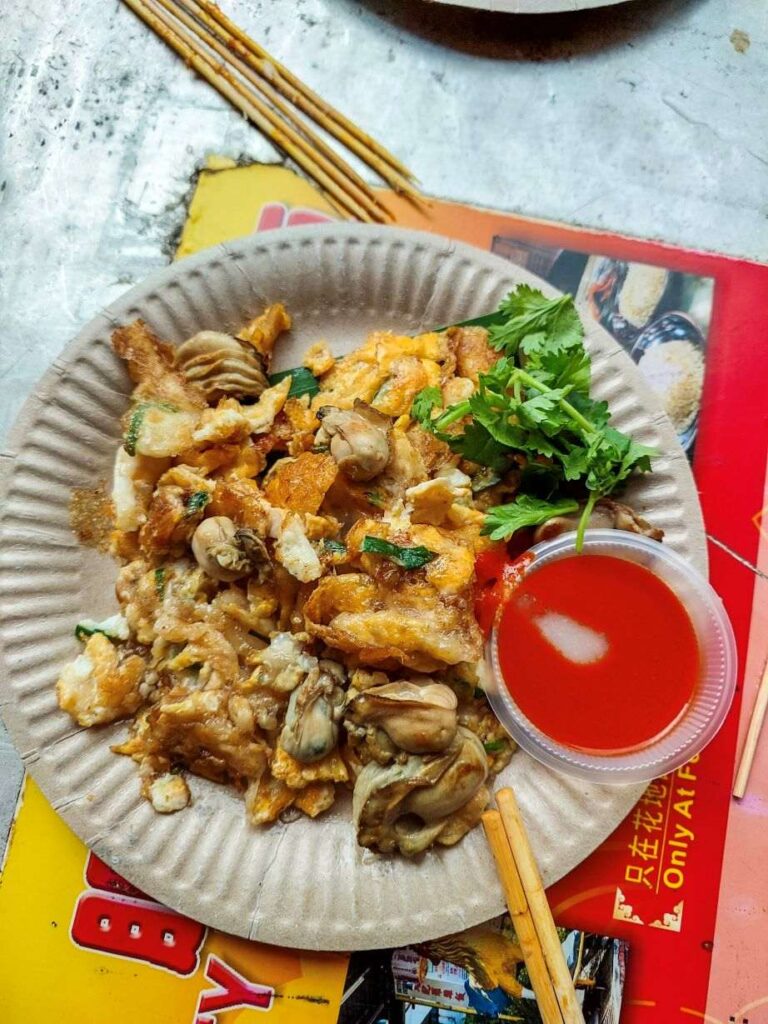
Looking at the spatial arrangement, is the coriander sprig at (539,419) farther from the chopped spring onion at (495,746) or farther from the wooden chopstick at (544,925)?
the wooden chopstick at (544,925)

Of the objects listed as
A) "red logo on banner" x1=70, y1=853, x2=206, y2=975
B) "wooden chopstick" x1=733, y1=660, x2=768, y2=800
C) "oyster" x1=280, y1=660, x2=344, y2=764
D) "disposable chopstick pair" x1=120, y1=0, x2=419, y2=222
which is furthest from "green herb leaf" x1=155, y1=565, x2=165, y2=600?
"wooden chopstick" x1=733, y1=660, x2=768, y2=800

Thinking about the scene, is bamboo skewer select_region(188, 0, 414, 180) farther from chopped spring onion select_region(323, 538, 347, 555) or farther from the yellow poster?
the yellow poster

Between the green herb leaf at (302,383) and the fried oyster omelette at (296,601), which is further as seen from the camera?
the green herb leaf at (302,383)

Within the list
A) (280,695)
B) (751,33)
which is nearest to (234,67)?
(751,33)

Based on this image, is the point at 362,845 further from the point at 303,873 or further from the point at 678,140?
the point at 678,140

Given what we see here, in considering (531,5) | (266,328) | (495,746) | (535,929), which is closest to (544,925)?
(535,929)

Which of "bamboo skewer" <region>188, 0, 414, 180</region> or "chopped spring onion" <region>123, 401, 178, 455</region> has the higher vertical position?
"bamboo skewer" <region>188, 0, 414, 180</region>

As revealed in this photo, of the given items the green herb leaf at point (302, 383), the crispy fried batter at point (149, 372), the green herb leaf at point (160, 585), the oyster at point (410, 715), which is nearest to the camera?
the oyster at point (410, 715)

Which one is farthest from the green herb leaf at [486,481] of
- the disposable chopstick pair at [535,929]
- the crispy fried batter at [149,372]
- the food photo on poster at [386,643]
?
the disposable chopstick pair at [535,929]
